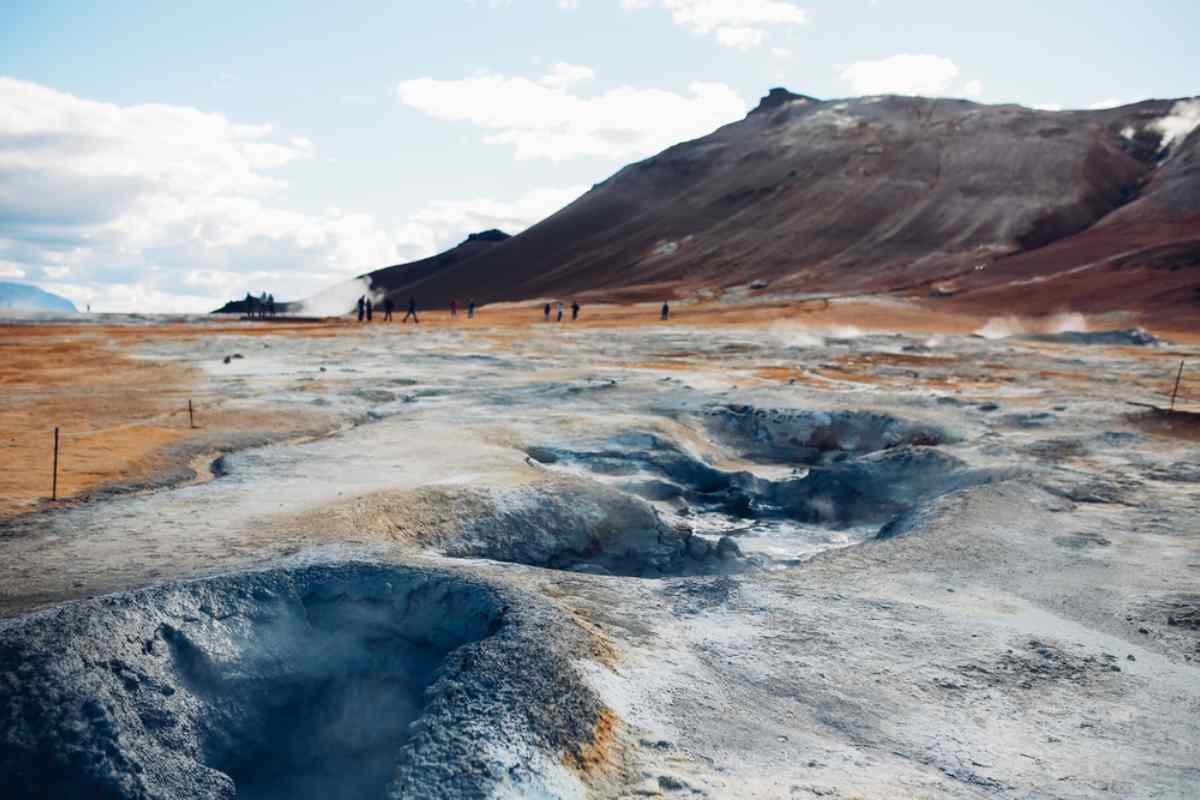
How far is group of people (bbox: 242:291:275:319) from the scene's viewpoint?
138ft

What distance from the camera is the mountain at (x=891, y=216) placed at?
152 ft

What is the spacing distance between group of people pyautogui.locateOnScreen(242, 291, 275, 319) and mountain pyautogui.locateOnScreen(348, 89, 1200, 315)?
1483 cm

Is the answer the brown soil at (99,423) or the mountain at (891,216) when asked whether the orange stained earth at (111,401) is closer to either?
the brown soil at (99,423)

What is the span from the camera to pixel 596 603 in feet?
14.4

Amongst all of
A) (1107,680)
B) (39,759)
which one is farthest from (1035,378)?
(39,759)

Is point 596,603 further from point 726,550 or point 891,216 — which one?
point 891,216

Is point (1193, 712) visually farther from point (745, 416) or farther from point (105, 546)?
point (745, 416)

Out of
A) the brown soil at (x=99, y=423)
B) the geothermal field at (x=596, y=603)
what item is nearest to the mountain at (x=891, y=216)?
the geothermal field at (x=596, y=603)

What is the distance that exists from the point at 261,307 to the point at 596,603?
50.4m

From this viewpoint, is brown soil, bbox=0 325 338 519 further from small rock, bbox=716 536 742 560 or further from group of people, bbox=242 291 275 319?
group of people, bbox=242 291 275 319

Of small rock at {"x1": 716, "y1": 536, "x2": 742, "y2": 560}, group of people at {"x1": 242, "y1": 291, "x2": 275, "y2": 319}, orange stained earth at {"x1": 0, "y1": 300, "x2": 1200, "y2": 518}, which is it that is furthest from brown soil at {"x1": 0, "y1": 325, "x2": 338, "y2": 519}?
group of people at {"x1": 242, "y1": 291, "x2": 275, "y2": 319}

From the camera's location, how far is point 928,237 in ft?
183

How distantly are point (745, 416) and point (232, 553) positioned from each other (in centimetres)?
716

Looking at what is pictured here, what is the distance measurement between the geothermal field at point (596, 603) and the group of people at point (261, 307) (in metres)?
32.4
